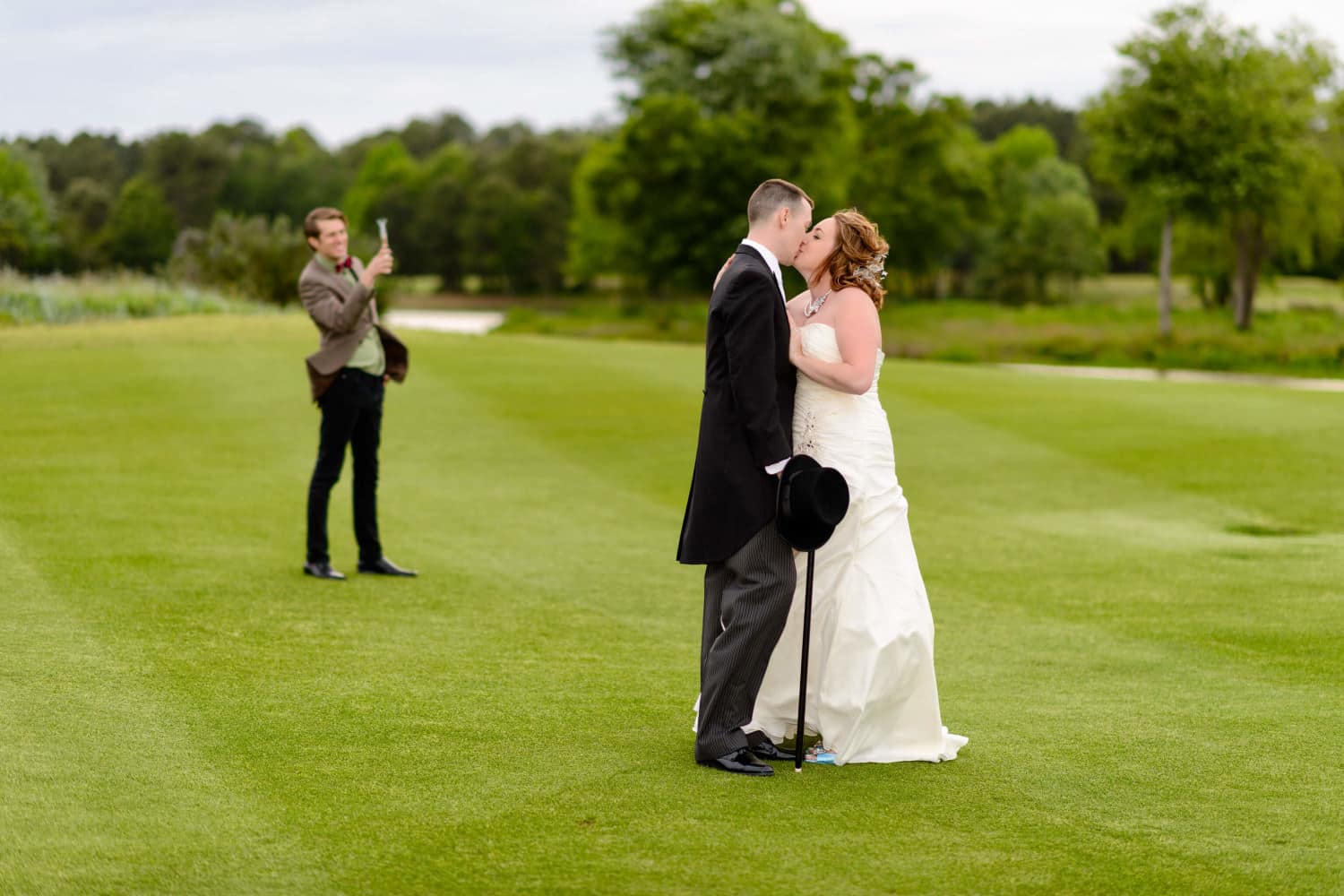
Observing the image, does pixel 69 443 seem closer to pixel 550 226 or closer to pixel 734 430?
pixel 734 430

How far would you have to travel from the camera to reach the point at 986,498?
1423cm

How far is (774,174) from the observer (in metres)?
61.3

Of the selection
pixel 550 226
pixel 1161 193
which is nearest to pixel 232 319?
pixel 1161 193

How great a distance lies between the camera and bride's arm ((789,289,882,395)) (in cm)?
547

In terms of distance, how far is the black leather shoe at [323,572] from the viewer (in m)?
9.34

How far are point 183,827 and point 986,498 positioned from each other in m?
10.9

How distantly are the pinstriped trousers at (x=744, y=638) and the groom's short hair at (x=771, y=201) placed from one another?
3.90ft

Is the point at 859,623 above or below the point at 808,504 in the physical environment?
below

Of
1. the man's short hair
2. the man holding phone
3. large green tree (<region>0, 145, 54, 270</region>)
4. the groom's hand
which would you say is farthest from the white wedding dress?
large green tree (<region>0, 145, 54, 270</region>)

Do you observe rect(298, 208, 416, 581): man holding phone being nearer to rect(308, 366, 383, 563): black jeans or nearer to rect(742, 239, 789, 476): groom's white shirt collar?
rect(308, 366, 383, 563): black jeans

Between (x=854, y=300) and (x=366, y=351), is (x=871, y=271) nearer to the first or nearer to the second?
(x=854, y=300)

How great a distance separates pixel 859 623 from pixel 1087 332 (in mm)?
40536

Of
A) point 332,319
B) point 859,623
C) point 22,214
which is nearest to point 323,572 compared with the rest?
point 332,319

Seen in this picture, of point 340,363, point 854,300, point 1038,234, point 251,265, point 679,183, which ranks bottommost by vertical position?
point 340,363
